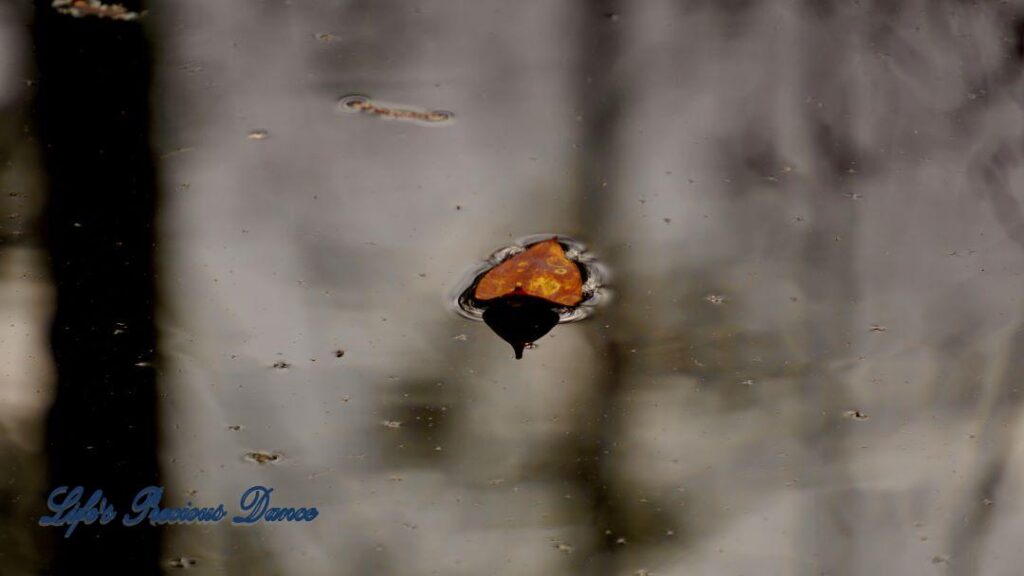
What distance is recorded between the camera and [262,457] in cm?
180

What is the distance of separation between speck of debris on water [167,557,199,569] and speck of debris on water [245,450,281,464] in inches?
7.1

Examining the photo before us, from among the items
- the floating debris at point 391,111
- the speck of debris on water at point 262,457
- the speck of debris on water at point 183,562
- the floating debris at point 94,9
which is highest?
the floating debris at point 94,9

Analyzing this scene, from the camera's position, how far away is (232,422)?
1.84 m

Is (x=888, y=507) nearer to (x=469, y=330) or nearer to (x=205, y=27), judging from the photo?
(x=469, y=330)

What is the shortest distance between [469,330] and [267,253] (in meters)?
0.42

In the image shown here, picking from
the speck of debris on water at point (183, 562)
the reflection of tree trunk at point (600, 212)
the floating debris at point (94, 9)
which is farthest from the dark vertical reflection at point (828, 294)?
the floating debris at point (94, 9)

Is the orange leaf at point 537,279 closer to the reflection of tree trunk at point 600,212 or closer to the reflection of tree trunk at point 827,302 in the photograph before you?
the reflection of tree trunk at point 600,212

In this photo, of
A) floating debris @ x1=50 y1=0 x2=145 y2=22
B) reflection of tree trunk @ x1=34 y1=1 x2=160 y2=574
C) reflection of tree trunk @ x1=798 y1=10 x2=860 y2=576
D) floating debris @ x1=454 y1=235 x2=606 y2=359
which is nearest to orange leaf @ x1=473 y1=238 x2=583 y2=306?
floating debris @ x1=454 y1=235 x2=606 y2=359

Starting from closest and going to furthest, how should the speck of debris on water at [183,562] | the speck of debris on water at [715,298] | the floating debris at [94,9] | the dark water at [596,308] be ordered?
1. the speck of debris on water at [183,562]
2. the dark water at [596,308]
3. the speck of debris on water at [715,298]
4. the floating debris at [94,9]

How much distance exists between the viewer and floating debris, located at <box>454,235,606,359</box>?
197cm

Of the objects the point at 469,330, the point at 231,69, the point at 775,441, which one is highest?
the point at 231,69

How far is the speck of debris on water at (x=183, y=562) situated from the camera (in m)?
1.70

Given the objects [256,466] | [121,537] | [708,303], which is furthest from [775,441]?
[121,537]

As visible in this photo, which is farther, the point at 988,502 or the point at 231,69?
the point at 231,69
